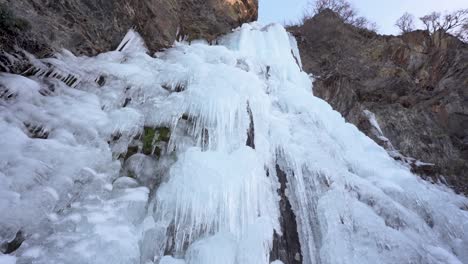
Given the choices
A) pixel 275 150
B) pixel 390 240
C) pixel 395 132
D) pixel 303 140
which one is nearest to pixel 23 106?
pixel 275 150

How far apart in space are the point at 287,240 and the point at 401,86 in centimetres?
870

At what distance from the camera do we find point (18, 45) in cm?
370

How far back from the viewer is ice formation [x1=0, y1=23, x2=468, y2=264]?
94.7 inches

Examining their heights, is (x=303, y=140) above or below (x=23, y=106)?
above

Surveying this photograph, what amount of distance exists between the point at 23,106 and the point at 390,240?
373 cm

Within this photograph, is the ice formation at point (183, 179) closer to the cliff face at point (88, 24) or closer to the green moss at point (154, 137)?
the green moss at point (154, 137)

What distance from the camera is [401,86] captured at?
9.93 meters

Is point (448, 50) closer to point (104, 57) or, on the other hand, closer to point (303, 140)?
point (303, 140)

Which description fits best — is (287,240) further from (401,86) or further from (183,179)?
(401,86)

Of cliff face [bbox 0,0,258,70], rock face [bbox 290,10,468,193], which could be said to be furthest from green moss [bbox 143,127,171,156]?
rock face [bbox 290,10,468,193]

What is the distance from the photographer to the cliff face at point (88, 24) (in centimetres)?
383

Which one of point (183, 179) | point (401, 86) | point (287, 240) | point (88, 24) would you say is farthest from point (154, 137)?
point (401, 86)

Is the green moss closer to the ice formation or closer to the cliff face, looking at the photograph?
the ice formation

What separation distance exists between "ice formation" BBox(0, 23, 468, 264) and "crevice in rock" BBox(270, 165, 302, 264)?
5cm
